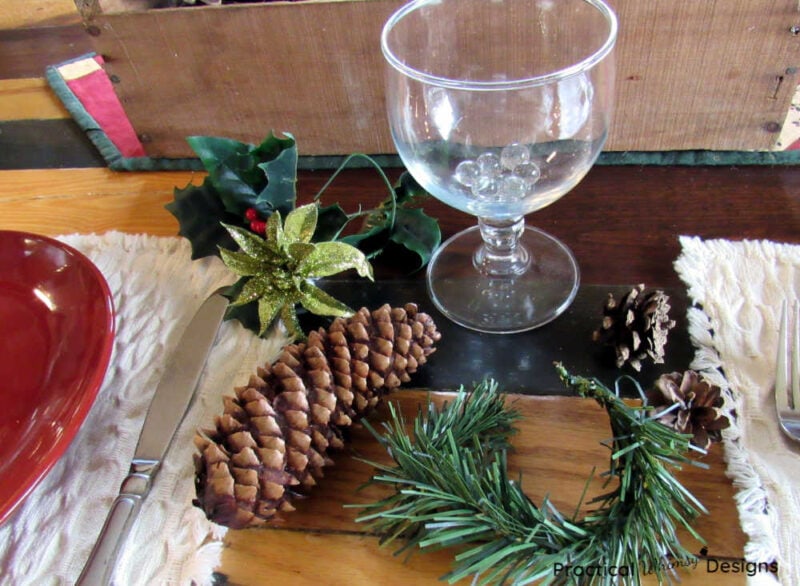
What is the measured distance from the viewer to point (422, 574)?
12.2 inches

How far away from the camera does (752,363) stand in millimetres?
376

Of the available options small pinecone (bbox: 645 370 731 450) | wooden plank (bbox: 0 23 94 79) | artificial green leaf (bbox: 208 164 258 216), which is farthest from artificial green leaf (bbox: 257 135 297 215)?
wooden plank (bbox: 0 23 94 79)

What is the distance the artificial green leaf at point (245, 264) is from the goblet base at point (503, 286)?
0.11 metres

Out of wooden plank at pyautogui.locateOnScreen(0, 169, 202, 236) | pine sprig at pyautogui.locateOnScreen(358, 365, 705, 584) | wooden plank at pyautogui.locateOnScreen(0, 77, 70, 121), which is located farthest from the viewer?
wooden plank at pyautogui.locateOnScreen(0, 77, 70, 121)

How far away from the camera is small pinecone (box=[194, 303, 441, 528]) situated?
31cm

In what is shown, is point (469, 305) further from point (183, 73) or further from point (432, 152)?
point (183, 73)

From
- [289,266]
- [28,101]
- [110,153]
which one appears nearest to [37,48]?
[28,101]

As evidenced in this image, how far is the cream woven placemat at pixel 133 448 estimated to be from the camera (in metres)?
0.33

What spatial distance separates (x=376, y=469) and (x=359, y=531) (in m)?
0.03

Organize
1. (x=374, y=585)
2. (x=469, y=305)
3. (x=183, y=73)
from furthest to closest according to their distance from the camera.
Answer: (x=183, y=73) → (x=469, y=305) → (x=374, y=585)

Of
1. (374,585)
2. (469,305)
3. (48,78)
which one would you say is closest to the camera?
(374,585)

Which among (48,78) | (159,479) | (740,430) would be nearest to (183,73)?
(48,78)

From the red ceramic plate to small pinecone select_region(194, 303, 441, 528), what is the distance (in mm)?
84

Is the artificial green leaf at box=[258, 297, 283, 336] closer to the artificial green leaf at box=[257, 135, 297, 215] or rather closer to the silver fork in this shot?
the artificial green leaf at box=[257, 135, 297, 215]
